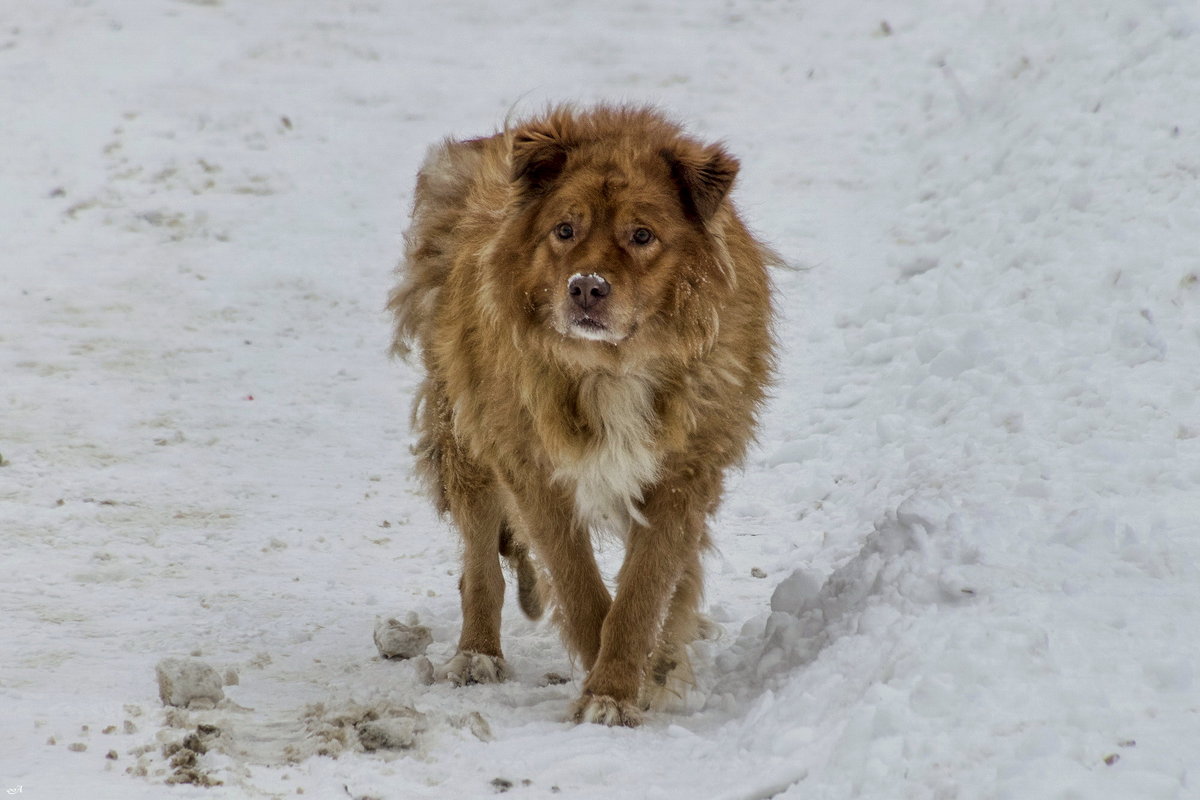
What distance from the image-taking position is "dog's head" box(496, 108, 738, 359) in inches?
196

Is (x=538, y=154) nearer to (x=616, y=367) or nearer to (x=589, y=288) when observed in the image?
(x=589, y=288)

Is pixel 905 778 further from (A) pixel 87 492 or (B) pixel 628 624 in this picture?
(A) pixel 87 492

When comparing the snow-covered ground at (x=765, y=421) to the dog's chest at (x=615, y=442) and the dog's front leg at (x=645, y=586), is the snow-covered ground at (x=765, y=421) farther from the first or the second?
the dog's chest at (x=615, y=442)

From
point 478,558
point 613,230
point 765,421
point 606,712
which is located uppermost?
point 613,230

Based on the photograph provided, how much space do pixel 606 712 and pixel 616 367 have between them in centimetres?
131

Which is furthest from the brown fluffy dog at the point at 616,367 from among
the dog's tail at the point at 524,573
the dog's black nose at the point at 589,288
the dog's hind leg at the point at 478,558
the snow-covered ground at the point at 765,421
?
the dog's tail at the point at 524,573

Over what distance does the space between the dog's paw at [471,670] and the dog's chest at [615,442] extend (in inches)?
38.6

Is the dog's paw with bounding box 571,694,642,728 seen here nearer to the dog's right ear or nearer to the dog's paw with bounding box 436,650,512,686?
the dog's paw with bounding box 436,650,512,686

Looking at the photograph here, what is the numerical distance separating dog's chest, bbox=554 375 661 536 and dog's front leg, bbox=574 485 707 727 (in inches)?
5.3

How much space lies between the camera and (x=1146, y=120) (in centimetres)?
905

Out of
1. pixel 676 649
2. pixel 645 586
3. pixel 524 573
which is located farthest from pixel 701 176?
pixel 524 573

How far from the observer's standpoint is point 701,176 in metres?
5.14

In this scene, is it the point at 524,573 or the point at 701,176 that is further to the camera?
the point at 524,573

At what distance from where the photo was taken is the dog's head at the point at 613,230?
4.97 meters
